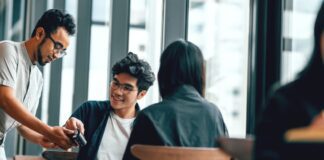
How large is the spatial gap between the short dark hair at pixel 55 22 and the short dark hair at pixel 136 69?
0.29 meters

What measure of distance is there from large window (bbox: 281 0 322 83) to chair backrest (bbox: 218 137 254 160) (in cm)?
179

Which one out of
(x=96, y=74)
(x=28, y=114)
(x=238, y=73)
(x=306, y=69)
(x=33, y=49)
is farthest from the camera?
(x=96, y=74)

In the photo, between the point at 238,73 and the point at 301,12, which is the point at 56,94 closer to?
the point at 238,73

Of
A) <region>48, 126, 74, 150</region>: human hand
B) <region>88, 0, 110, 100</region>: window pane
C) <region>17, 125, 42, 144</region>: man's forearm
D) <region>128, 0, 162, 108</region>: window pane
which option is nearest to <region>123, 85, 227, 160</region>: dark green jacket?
<region>48, 126, 74, 150</region>: human hand

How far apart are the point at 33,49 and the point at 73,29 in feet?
0.74

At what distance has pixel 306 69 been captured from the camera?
1186mm

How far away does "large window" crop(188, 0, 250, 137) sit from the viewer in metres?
3.32

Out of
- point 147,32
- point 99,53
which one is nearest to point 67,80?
point 99,53

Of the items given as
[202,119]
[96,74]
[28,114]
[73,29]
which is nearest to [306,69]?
[202,119]

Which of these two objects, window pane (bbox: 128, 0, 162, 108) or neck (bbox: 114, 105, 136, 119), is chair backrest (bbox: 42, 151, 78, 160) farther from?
window pane (bbox: 128, 0, 162, 108)

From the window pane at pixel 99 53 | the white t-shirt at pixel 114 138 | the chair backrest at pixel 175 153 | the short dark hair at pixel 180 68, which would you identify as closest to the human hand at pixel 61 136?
the white t-shirt at pixel 114 138

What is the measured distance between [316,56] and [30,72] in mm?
1872

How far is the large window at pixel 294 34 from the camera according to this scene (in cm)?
290

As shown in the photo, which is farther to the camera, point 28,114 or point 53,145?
point 53,145
